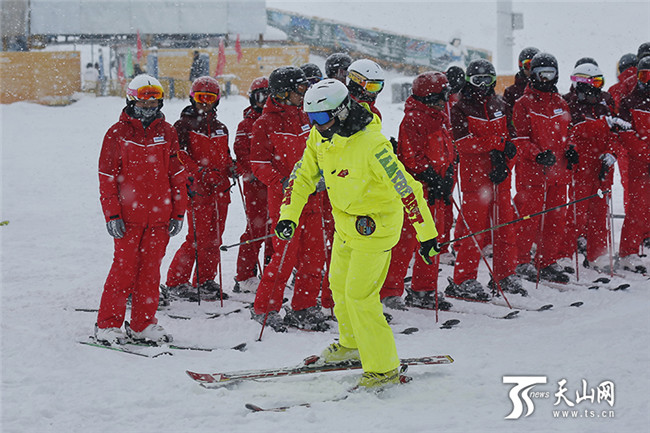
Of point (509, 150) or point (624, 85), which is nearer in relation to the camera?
point (509, 150)

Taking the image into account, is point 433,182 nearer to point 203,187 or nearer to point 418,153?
point 418,153

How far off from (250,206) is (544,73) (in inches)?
135

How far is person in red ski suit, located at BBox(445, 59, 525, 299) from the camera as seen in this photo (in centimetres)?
698

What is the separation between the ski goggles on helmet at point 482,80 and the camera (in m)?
6.97

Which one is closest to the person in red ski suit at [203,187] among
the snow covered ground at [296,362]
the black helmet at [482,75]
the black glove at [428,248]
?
the snow covered ground at [296,362]

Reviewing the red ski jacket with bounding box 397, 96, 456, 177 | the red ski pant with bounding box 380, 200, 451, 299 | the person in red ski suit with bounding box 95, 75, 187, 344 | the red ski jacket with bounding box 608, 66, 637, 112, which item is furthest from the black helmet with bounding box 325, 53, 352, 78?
the red ski jacket with bounding box 608, 66, 637, 112

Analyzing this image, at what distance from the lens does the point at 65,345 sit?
523 centimetres

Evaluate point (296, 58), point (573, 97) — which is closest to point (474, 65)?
point (573, 97)

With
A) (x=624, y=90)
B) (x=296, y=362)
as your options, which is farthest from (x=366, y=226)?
(x=624, y=90)

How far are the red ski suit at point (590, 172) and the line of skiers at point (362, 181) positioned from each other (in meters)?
0.02

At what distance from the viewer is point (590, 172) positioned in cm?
799

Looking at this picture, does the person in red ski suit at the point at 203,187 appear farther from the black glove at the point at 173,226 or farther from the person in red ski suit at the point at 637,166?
the person in red ski suit at the point at 637,166

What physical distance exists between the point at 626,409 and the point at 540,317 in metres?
2.33

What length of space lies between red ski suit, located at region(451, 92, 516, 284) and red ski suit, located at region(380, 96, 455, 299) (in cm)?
41
